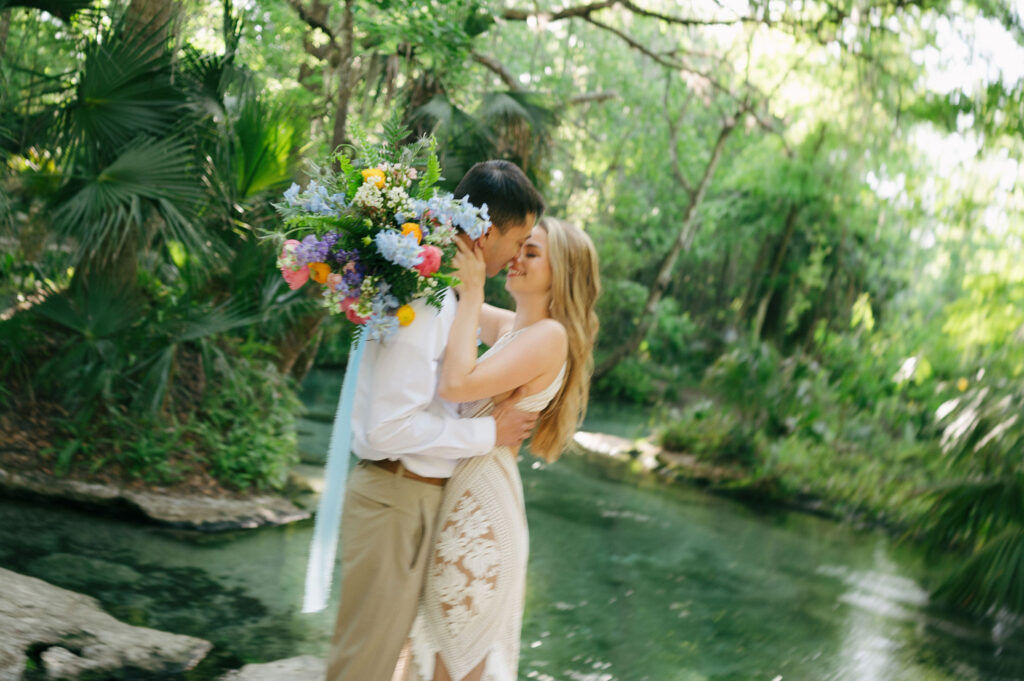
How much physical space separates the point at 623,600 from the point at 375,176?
5778 mm

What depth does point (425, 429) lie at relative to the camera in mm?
2756

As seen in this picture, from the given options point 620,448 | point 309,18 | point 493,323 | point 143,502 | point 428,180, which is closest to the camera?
point 428,180

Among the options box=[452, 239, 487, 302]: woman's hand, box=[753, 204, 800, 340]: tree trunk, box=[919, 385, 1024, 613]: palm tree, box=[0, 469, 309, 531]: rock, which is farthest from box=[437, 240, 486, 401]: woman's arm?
box=[753, 204, 800, 340]: tree trunk

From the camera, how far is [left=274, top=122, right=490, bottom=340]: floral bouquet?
2.67 metres

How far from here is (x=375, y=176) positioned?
Result: 2.72m

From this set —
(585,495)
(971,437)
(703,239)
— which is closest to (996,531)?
(971,437)

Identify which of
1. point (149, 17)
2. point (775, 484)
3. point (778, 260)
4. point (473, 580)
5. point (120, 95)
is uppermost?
point (778, 260)

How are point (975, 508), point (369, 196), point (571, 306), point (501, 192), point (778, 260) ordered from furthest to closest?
point (778, 260) < point (975, 508) < point (571, 306) < point (501, 192) < point (369, 196)

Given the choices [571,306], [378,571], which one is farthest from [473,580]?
[571,306]

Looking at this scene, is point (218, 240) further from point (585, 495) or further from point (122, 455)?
point (585, 495)

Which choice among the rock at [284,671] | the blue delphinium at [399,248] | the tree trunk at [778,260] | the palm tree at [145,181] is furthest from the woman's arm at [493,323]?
the tree trunk at [778,260]

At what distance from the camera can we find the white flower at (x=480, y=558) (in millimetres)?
3004

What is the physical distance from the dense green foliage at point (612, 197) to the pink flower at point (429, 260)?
0.49 metres

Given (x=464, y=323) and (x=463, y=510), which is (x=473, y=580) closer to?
(x=463, y=510)
